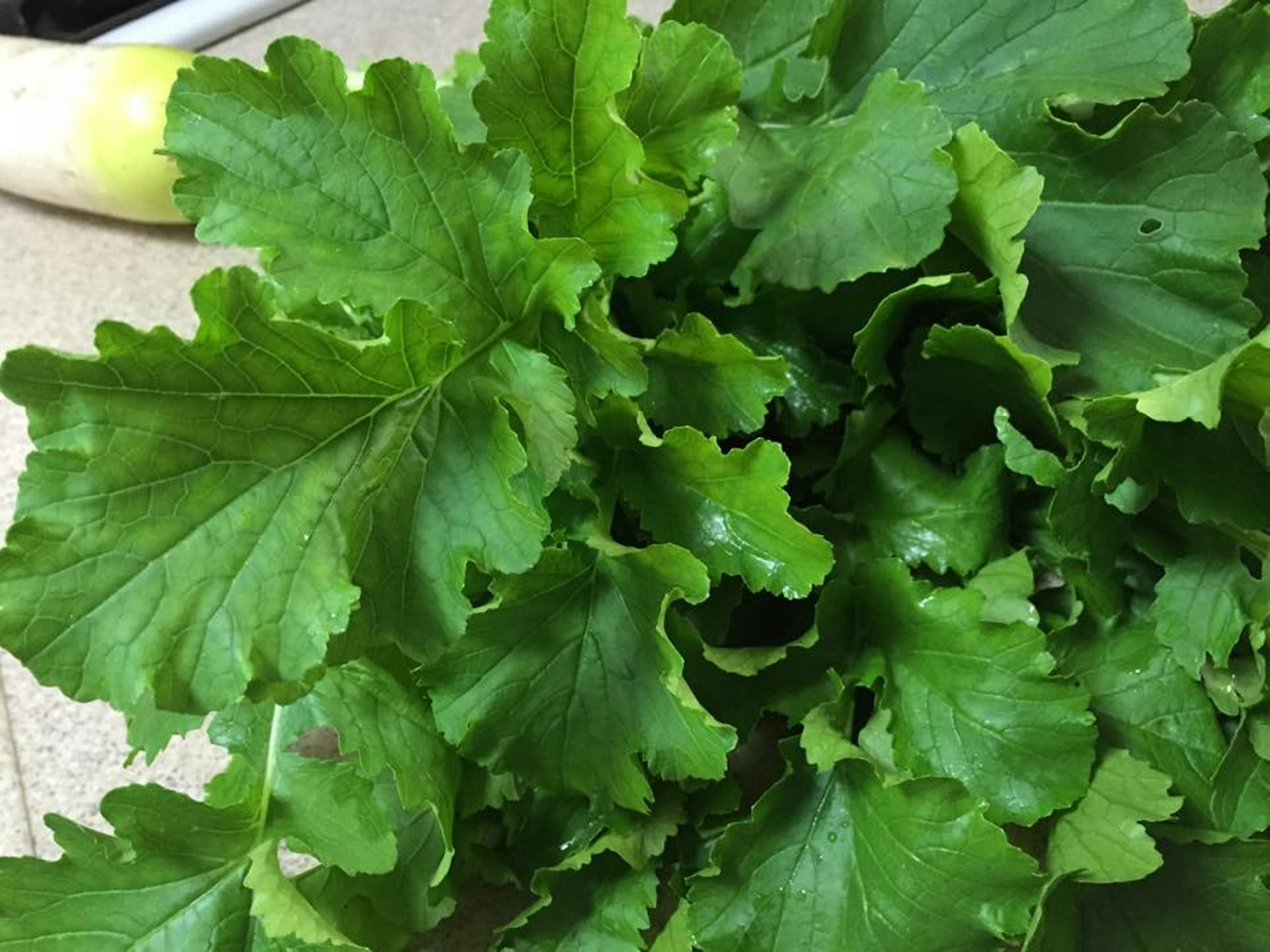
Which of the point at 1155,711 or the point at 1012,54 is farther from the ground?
the point at 1012,54

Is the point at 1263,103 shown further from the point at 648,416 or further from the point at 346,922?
the point at 346,922

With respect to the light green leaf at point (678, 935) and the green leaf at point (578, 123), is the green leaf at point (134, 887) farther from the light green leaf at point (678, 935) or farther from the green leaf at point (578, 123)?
the green leaf at point (578, 123)

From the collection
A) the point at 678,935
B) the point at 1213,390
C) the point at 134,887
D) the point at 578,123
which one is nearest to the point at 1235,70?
the point at 1213,390

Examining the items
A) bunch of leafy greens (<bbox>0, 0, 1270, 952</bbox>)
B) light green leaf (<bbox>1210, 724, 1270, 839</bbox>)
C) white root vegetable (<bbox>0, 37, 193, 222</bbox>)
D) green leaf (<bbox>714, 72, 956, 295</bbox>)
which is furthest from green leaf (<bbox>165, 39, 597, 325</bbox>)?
white root vegetable (<bbox>0, 37, 193, 222</bbox>)

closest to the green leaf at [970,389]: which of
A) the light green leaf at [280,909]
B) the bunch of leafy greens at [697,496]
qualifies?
the bunch of leafy greens at [697,496]

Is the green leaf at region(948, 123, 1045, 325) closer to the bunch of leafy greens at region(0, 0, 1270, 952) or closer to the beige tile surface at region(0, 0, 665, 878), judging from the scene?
the bunch of leafy greens at region(0, 0, 1270, 952)

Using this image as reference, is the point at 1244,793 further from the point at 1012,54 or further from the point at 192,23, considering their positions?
the point at 192,23
